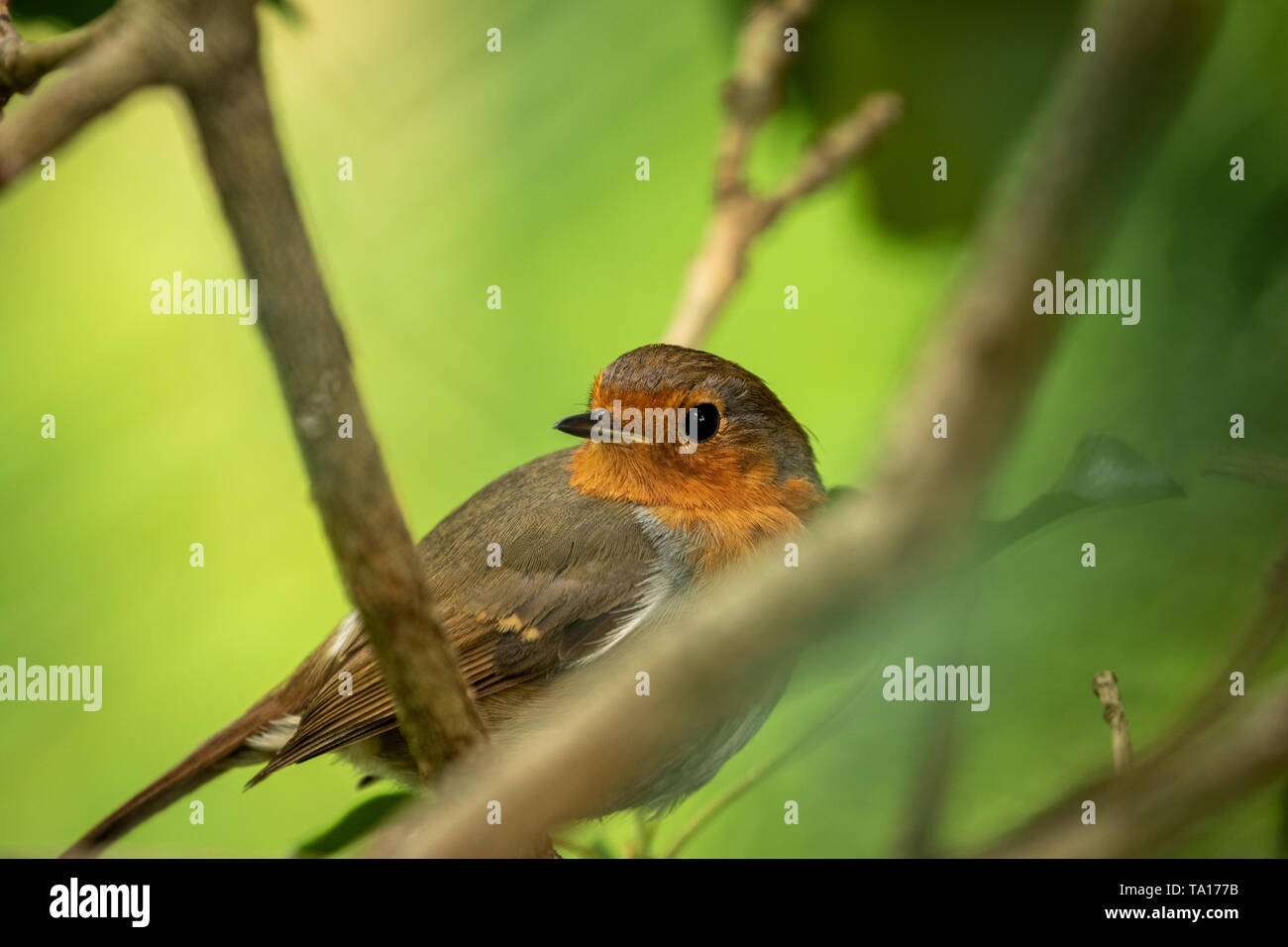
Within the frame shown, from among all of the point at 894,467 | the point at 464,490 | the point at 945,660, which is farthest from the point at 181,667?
the point at 894,467

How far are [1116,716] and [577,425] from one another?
2.98 feet

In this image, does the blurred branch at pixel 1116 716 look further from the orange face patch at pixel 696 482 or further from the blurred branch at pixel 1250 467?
the orange face patch at pixel 696 482

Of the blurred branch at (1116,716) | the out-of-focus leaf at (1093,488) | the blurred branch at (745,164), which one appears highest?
the blurred branch at (745,164)

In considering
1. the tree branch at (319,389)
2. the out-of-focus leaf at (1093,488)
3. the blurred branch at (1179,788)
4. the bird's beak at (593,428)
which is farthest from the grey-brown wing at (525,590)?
the blurred branch at (1179,788)

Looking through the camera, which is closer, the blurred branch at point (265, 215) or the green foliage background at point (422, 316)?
the blurred branch at point (265, 215)

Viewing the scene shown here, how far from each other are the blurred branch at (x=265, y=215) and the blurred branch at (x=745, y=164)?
3.50 ft

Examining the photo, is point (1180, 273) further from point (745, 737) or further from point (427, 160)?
point (427, 160)

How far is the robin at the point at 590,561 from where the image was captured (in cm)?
184

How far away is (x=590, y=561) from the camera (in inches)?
76.5

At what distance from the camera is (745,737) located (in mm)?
1835

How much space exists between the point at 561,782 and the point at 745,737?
132 centimetres

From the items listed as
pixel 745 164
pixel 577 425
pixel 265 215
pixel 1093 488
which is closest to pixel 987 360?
pixel 265 215

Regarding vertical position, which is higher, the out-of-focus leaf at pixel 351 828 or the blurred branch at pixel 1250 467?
the blurred branch at pixel 1250 467

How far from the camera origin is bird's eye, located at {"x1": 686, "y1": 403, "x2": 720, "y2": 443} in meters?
1.94
